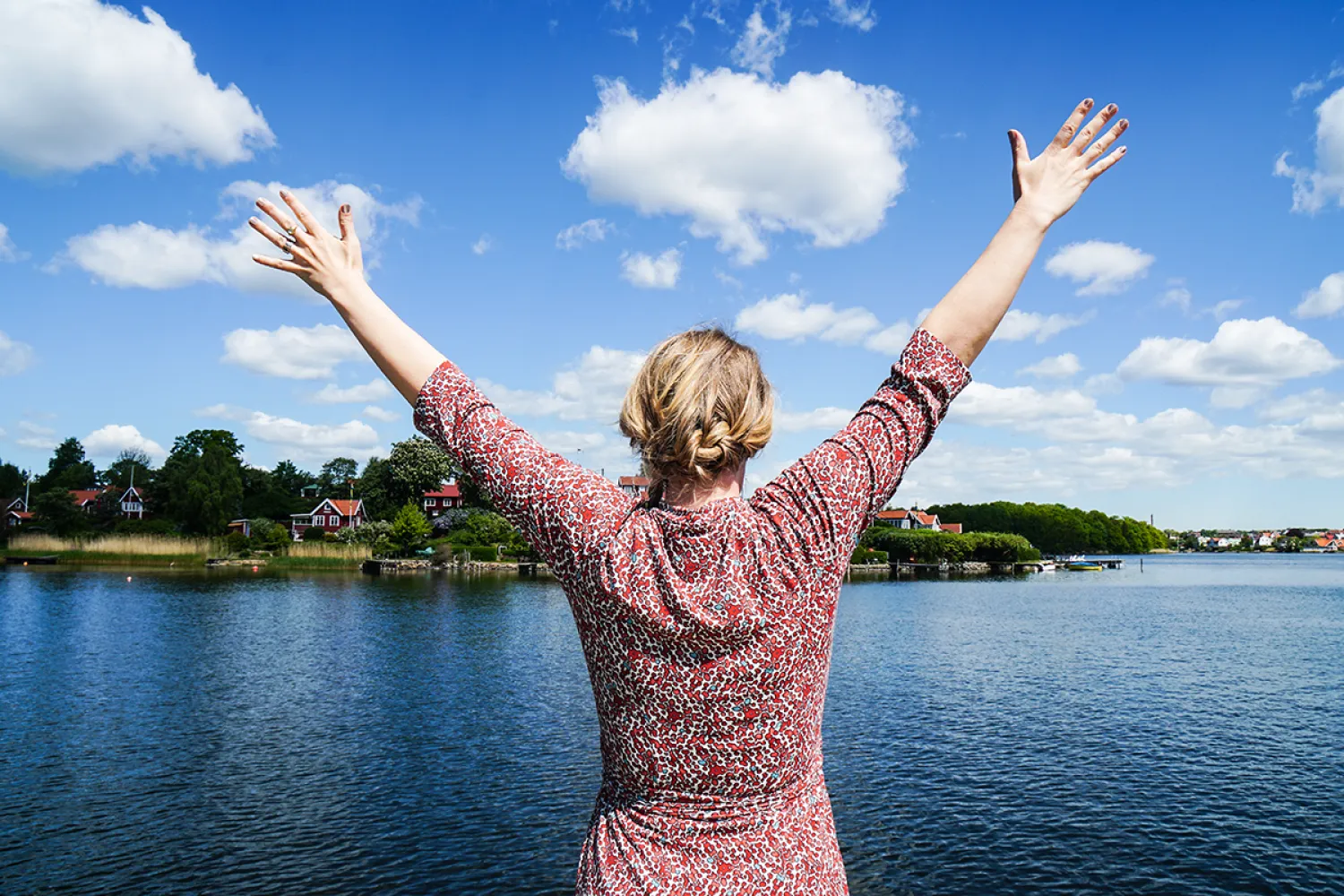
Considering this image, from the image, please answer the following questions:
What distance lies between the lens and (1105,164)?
1.90 m

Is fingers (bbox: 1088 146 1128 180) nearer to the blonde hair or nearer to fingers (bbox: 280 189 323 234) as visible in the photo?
the blonde hair

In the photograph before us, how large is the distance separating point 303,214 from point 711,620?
125 cm

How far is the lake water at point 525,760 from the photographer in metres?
13.3

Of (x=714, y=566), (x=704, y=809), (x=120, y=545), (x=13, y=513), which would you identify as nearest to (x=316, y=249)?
(x=714, y=566)

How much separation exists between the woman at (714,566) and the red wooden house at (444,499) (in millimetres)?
105454

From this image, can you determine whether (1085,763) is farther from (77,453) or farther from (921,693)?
(77,453)

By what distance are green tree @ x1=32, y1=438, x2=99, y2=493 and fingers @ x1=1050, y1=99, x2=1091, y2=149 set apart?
125 meters

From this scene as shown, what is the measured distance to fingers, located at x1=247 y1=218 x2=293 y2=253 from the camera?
6.31 ft

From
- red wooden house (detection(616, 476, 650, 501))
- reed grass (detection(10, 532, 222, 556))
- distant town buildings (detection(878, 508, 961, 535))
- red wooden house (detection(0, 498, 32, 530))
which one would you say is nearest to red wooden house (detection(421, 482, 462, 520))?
reed grass (detection(10, 532, 222, 556))

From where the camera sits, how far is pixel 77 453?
119188 millimetres

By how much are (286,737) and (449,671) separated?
8700 millimetres

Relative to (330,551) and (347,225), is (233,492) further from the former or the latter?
(347,225)

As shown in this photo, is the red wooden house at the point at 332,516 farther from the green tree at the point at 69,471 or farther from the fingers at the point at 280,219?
the fingers at the point at 280,219

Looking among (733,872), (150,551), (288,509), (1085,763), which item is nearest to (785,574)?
(733,872)
